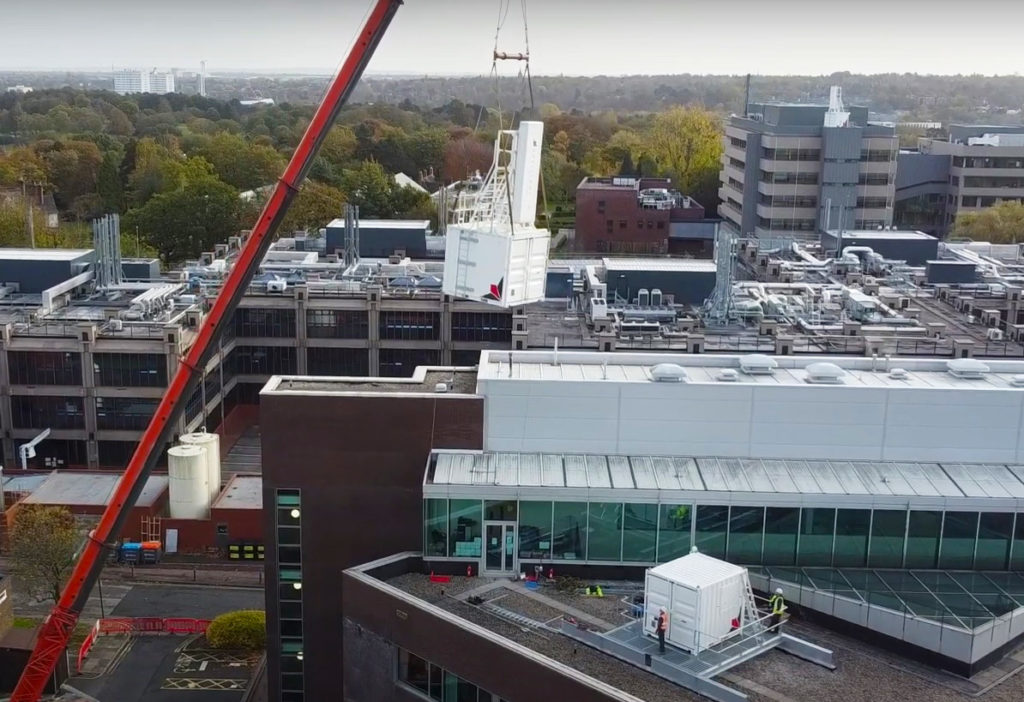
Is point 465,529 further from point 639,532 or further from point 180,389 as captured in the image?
point 180,389

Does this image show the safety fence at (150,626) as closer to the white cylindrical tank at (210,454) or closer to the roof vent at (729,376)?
the white cylindrical tank at (210,454)

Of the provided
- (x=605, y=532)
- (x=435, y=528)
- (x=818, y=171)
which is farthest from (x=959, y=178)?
(x=435, y=528)

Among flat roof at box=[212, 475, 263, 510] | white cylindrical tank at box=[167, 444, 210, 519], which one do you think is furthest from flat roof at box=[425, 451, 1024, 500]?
white cylindrical tank at box=[167, 444, 210, 519]

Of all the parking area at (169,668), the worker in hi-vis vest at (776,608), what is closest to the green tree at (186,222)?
the parking area at (169,668)

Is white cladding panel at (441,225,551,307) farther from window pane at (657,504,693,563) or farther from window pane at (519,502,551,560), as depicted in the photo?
window pane at (657,504,693,563)

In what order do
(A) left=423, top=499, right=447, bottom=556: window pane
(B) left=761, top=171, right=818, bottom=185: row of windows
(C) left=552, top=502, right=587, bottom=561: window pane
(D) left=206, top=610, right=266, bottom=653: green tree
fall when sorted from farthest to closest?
(B) left=761, top=171, right=818, bottom=185: row of windows
(D) left=206, top=610, right=266, bottom=653: green tree
(A) left=423, top=499, right=447, bottom=556: window pane
(C) left=552, top=502, right=587, bottom=561: window pane
